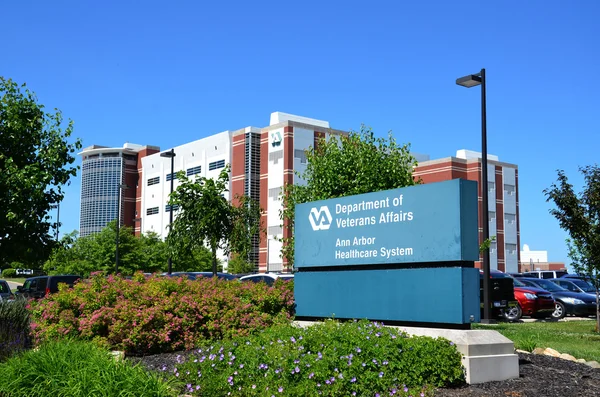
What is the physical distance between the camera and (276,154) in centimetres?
7269

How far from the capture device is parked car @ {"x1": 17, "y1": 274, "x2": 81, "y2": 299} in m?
24.7

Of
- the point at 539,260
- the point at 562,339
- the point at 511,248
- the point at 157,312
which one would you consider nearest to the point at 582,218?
the point at 562,339

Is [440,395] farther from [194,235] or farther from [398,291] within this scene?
[194,235]

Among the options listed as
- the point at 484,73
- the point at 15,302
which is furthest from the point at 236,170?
the point at 15,302

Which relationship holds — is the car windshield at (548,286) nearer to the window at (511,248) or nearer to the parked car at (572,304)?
the parked car at (572,304)

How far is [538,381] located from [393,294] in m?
2.25

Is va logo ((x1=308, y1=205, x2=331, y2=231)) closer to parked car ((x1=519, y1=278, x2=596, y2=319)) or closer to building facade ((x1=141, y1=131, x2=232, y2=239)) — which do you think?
parked car ((x1=519, y1=278, x2=596, y2=319))

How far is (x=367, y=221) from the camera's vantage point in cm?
1039

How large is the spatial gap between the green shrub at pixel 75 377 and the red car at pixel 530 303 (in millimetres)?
17921

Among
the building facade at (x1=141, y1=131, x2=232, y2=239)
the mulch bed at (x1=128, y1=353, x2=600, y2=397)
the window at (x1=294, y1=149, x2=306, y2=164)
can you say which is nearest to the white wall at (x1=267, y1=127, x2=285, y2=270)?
the window at (x1=294, y1=149, x2=306, y2=164)

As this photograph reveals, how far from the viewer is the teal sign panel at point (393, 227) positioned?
357 inches

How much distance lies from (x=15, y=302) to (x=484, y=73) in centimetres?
1381

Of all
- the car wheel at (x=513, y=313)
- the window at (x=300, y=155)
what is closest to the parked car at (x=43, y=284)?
the car wheel at (x=513, y=313)

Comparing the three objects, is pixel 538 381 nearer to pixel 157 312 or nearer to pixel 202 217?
pixel 157 312
